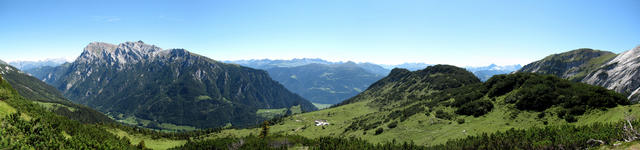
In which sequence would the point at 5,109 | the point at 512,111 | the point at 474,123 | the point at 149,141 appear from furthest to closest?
the point at 149,141, the point at 474,123, the point at 512,111, the point at 5,109

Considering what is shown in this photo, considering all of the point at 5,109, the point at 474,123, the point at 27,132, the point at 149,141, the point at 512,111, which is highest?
the point at 5,109

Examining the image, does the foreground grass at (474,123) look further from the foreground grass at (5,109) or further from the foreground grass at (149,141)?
the foreground grass at (5,109)

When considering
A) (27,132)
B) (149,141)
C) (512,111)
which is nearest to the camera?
(27,132)

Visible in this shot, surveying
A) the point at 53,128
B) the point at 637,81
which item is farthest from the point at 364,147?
the point at 637,81

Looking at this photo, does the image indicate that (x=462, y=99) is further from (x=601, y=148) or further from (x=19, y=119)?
(x=19, y=119)

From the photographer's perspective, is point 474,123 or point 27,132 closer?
point 27,132

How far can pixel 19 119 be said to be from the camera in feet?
164

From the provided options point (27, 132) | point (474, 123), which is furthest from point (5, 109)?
point (474, 123)

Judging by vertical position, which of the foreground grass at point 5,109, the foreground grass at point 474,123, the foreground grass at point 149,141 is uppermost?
the foreground grass at point 5,109

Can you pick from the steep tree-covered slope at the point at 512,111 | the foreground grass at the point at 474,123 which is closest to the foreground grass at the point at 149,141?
the steep tree-covered slope at the point at 512,111

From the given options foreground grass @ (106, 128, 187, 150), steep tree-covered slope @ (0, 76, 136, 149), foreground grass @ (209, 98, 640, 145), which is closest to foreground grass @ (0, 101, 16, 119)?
steep tree-covered slope @ (0, 76, 136, 149)

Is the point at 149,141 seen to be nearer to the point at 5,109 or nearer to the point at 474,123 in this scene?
the point at 5,109

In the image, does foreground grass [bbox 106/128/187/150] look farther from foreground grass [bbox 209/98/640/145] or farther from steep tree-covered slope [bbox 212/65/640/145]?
foreground grass [bbox 209/98/640/145]

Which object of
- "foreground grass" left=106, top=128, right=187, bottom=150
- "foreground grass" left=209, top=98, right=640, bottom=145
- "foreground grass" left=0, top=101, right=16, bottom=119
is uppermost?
"foreground grass" left=0, top=101, right=16, bottom=119
